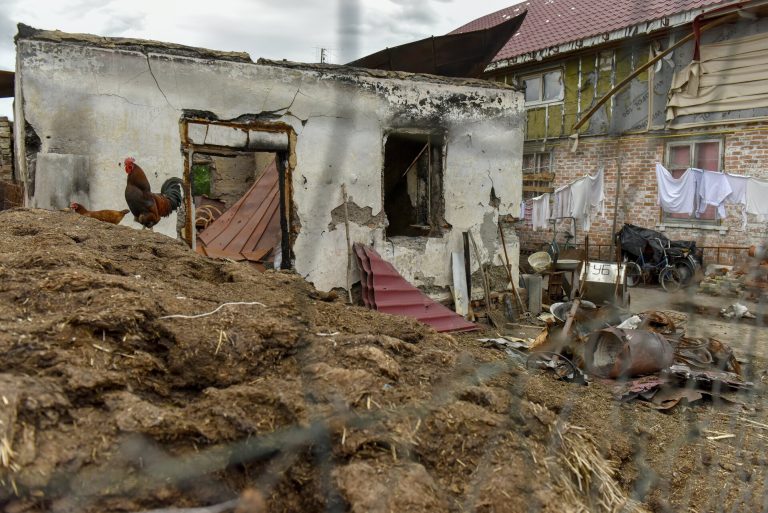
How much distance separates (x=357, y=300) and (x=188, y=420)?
5.21m

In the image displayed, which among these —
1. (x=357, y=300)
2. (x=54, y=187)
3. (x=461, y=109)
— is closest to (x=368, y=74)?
(x=461, y=109)

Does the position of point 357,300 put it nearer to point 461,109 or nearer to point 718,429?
point 461,109

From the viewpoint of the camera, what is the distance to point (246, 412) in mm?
1345

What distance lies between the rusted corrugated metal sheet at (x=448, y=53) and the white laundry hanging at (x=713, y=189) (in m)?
3.95

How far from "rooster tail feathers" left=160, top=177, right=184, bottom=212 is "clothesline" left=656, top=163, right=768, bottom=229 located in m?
6.93

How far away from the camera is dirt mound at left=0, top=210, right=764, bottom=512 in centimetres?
113

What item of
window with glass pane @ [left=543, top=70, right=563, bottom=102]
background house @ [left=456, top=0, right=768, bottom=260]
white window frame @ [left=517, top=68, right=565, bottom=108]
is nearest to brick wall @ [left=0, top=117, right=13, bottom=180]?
background house @ [left=456, top=0, right=768, bottom=260]

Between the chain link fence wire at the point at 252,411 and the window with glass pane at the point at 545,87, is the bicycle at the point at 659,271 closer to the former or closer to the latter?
the window with glass pane at the point at 545,87

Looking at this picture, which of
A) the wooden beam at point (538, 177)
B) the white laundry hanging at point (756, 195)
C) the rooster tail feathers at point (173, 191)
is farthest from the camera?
the wooden beam at point (538, 177)

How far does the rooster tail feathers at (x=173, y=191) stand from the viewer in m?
5.42

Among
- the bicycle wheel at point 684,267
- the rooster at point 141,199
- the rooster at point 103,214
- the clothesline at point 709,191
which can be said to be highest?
the clothesline at point 709,191

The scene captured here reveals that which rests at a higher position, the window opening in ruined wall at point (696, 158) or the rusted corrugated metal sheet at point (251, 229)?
the window opening in ruined wall at point (696, 158)

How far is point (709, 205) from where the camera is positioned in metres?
9.04

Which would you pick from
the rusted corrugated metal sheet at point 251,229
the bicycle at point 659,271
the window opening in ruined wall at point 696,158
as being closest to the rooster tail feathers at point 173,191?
the rusted corrugated metal sheet at point 251,229
